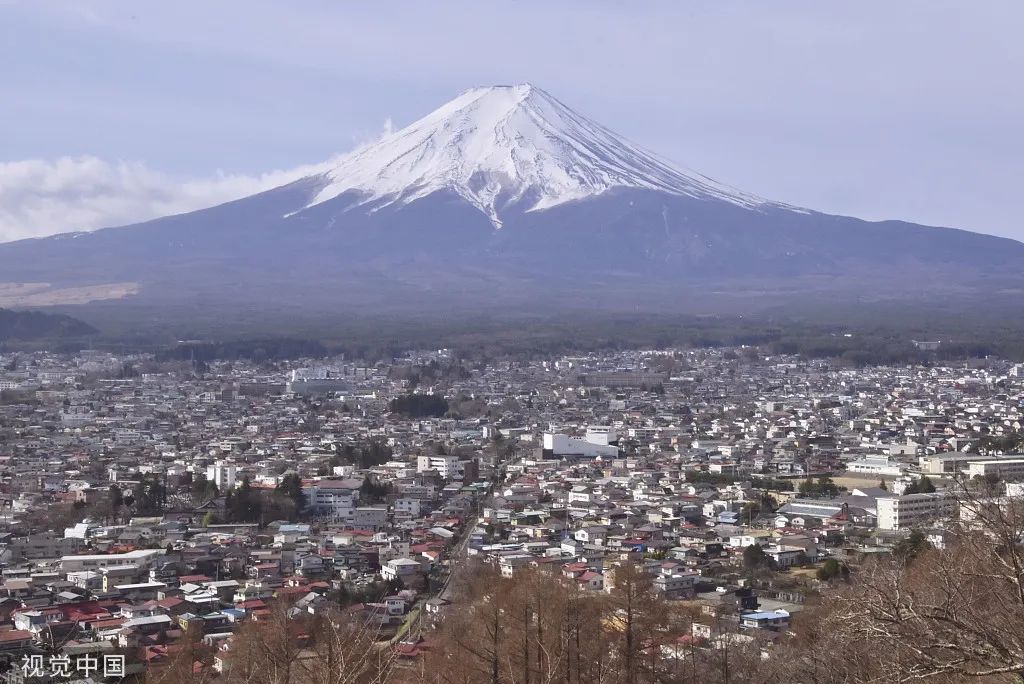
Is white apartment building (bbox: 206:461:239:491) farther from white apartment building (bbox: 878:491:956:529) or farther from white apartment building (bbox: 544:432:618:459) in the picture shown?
white apartment building (bbox: 878:491:956:529)

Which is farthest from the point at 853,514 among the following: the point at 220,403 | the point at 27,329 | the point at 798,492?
the point at 27,329

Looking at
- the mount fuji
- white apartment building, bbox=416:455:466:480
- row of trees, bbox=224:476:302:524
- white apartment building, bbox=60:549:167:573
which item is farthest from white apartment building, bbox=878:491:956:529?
the mount fuji

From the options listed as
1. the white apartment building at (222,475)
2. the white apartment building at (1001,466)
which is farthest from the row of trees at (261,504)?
the white apartment building at (1001,466)

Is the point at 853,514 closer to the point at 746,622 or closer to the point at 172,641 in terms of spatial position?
the point at 746,622

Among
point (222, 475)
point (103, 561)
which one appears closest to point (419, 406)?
point (222, 475)

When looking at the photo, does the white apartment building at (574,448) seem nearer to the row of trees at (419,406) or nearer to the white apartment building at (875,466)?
the white apartment building at (875,466)

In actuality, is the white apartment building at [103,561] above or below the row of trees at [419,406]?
below
